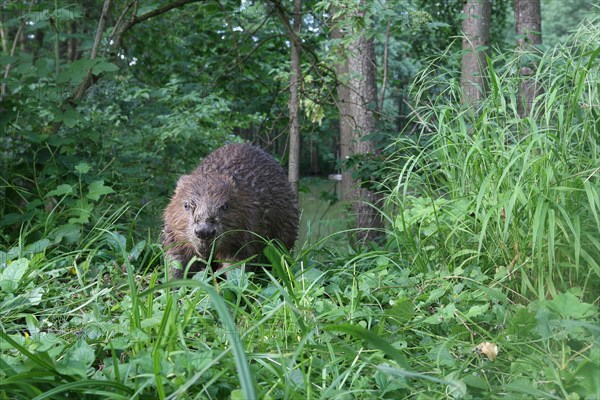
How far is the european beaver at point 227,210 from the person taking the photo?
4.14 metres

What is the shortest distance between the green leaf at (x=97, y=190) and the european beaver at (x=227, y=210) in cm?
44

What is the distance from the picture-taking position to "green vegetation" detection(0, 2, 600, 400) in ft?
7.62

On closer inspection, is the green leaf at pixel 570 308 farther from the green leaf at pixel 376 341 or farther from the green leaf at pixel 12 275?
the green leaf at pixel 12 275

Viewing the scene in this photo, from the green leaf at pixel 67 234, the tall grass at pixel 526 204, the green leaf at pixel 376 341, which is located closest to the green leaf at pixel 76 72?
the green leaf at pixel 67 234

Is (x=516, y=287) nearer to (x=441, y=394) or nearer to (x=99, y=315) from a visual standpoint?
(x=441, y=394)

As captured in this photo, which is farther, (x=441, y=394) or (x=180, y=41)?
(x=180, y=41)

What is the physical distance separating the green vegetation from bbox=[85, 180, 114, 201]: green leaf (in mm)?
12

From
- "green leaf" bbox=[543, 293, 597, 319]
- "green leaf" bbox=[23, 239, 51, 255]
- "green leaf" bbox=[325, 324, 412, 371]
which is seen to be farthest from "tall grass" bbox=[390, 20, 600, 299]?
"green leaf" bbox=[23, 239, 51, 255]

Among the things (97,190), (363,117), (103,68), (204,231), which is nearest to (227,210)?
(204,231)

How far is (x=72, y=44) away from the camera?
15297 mm

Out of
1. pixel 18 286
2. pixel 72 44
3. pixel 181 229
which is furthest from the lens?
pixel 72 44

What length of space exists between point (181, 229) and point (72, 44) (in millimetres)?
12205

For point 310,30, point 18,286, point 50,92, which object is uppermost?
point 310,30

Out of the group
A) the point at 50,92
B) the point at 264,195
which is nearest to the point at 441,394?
the point at 264,195
